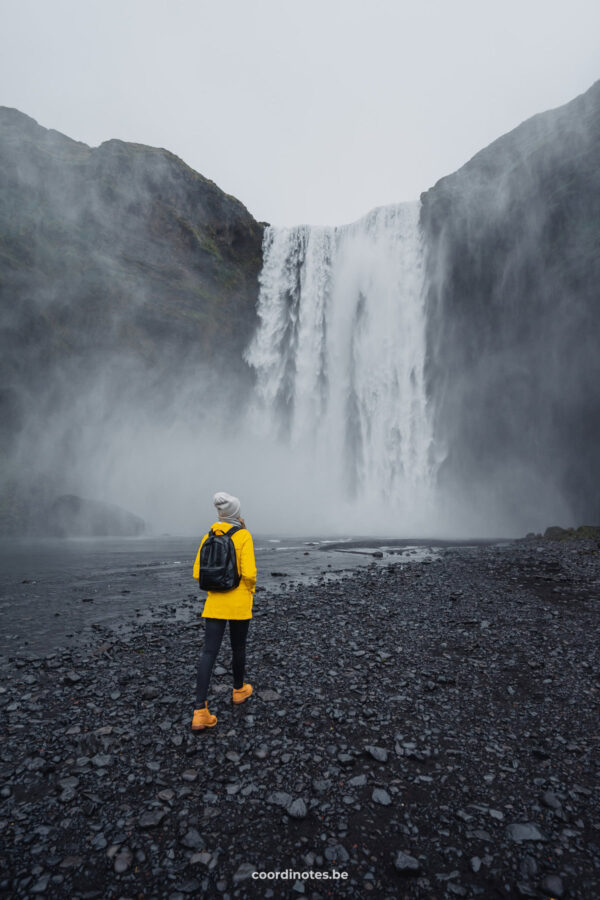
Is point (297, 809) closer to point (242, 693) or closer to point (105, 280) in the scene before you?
point (242, 693)

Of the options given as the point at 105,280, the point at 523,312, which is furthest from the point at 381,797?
the point at 105,280

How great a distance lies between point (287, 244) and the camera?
53.7 meters

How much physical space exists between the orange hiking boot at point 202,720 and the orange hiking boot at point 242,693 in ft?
1.70

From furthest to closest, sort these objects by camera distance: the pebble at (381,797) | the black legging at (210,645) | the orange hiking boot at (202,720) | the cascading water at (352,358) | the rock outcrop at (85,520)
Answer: the cascading water at (352,358) → the rock outcrop at (85,520) → the black legging at (210,645) → the orange hiking boot at (202,720) → the pebble at (381,797)

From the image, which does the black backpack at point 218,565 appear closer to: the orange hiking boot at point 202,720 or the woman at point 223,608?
the woman at point 223,608

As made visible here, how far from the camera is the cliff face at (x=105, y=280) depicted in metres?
42.7

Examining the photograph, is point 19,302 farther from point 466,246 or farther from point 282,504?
point 466,246

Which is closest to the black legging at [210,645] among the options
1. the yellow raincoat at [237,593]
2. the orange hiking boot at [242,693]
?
the yellow raincoat at [237,593]

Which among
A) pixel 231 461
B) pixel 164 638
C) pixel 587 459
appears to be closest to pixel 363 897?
pixel 164 638

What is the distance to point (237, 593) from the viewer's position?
5.00m

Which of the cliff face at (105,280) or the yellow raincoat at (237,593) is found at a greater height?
the cliff face at (105,280)

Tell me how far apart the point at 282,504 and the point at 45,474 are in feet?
81.5

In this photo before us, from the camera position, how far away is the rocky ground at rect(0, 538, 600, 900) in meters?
2.98

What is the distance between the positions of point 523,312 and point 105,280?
146 feet
